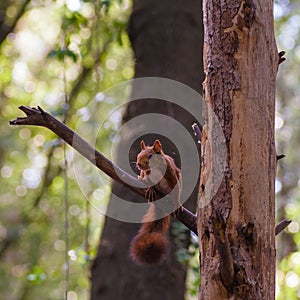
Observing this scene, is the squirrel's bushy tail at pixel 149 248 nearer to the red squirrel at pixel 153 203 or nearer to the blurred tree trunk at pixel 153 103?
the red squirrel at pixel 153 203

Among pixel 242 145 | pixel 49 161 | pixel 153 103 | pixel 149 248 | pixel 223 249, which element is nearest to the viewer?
pixel 223 249

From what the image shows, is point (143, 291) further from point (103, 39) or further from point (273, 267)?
point (103, 39)

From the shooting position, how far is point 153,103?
448cm

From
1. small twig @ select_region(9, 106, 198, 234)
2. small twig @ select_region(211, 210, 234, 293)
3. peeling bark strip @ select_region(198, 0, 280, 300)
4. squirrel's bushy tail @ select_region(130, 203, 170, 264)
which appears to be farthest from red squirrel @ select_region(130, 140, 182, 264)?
small twig @ select_region(211, 210, 234, 293)

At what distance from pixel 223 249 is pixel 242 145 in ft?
1.38

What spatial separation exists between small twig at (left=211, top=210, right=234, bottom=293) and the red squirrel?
1.81 ft

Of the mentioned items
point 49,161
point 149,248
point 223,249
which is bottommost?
point 223,249

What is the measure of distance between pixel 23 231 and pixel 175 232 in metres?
4.07

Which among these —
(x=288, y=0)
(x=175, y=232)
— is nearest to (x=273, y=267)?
(x=175, y=232)

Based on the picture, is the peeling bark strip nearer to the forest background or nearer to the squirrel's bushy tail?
the squirrel's bushy tail

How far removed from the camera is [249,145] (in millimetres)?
2350

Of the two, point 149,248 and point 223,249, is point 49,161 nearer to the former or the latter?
point 149,248

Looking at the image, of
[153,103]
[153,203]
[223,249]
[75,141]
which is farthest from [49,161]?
[223,249]

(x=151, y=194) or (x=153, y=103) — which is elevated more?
(x=153, y=103)
